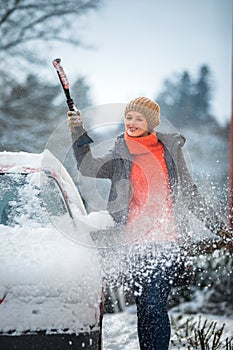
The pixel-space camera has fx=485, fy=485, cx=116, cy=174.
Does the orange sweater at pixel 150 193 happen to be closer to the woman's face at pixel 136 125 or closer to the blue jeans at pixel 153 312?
the woman's face at pixel 136 125

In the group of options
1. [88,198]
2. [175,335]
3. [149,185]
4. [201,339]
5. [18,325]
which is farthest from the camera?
[88,198]

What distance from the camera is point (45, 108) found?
270 inches

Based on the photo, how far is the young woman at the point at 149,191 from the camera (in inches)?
93.4

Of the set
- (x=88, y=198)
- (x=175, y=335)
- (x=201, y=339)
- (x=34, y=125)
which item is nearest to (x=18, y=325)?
(x=201, y=339)

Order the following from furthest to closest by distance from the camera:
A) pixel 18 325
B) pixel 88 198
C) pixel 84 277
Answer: pixel 88 198
pixel 84 277
pixel 18 325

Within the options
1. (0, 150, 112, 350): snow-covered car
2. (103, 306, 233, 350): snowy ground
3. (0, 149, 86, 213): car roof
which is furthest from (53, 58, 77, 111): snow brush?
(103, 306, 233, 350): snowy ground

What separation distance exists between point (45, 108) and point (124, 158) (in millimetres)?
4639

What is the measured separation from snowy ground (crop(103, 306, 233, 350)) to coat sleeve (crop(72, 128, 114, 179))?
126 cm

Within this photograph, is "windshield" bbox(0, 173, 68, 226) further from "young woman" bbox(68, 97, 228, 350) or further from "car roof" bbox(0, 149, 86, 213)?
"young woman" bbox(68, 97, 228, 350)

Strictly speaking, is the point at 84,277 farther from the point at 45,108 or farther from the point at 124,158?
the point at 45,108

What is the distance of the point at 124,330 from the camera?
354 centimetres

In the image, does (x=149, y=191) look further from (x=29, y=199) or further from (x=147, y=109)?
(x=29, y=199)

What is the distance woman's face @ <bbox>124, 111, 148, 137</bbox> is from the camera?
2.43 meters

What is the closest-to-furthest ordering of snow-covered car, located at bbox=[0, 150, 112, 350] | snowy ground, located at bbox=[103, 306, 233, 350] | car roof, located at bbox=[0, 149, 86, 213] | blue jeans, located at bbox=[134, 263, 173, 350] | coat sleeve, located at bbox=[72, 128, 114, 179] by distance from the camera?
snow-covered car, located at bbox=[0, 150, 112, 350], blue jeans, located at bbox=[134, 263, 173, 350], coat sleeve, located at bbox=[72, 128, 114, 179], car roof, located at bbox=[0, 149, 86, 213], snowy ground, located at bbox=[103, 306, 233, 350]
